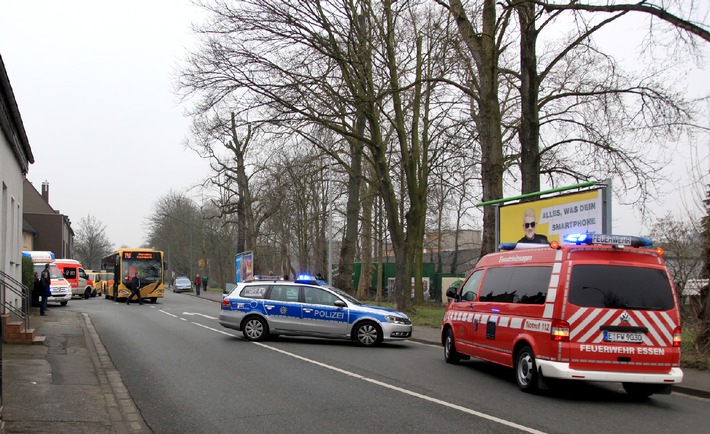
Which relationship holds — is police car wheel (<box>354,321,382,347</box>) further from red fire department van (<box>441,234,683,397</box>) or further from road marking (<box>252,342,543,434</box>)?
red fire department van (<box>441,234,683,397</box>)

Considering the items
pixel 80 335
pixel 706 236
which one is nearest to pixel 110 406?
pixel 80 335

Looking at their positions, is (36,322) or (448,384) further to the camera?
(36,322)

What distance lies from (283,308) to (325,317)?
3.49 ft

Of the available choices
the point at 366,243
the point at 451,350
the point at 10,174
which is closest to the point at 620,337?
the point at 451,350

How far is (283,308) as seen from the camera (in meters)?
16.7

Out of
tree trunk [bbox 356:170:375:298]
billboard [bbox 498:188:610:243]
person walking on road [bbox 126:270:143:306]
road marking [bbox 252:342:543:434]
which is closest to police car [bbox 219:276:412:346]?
road marking [bbox 252:342:543:434]

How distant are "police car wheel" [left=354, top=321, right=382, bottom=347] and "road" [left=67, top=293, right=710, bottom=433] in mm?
1151

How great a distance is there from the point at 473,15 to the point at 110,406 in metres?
12.1

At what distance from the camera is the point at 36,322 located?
850 inches

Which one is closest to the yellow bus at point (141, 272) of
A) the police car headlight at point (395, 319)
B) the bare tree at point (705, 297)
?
the police car headlight at point (395, 319)

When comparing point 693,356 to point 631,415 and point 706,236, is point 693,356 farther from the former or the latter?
point 631,415

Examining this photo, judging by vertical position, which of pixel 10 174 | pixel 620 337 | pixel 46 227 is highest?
pixel 46 227

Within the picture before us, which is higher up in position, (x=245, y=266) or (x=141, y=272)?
(x=245, y=266)

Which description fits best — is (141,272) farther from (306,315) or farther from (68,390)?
(68,390)
